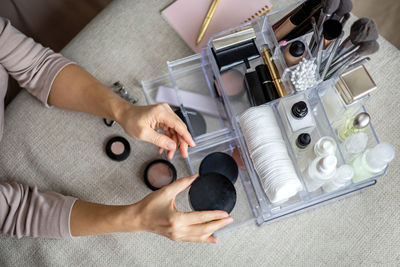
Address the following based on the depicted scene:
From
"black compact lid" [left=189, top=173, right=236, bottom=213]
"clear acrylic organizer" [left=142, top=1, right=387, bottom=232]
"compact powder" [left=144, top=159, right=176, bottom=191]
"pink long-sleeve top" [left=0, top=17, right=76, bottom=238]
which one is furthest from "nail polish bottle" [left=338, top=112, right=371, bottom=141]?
"pink long-sleeve top" [left=0, top=17, right=76, bottom=238]

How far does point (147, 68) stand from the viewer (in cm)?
78

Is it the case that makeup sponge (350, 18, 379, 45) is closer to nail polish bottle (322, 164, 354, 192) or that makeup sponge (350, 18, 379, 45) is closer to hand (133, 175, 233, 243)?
nail polish bottle (322, 164, 354, 192)

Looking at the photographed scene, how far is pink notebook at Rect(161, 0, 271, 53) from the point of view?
778mm

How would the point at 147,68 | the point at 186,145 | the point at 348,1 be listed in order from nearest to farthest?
the point at 348,1 < the point at 186,145 < the point at 147,68

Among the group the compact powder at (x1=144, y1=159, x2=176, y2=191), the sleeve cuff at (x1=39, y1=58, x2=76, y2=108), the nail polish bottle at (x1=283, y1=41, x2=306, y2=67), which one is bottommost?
the compact powder at (x1=144, y1=159, x2=176, y2=191)

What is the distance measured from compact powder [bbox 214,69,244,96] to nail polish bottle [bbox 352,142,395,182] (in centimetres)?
26

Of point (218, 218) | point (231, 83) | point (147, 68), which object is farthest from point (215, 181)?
point (147, 68)

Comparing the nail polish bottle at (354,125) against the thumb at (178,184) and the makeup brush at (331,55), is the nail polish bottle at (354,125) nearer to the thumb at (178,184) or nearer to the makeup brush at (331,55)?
the makeup brush at (331,55)

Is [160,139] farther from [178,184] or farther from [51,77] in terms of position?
[51,77]

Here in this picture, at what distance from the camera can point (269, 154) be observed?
562mm

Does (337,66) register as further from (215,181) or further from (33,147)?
(33,147)

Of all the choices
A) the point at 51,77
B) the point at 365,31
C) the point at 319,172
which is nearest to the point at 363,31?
the point at 365,31

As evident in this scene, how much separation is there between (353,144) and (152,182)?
1.30 ft

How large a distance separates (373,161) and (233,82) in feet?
0.99
